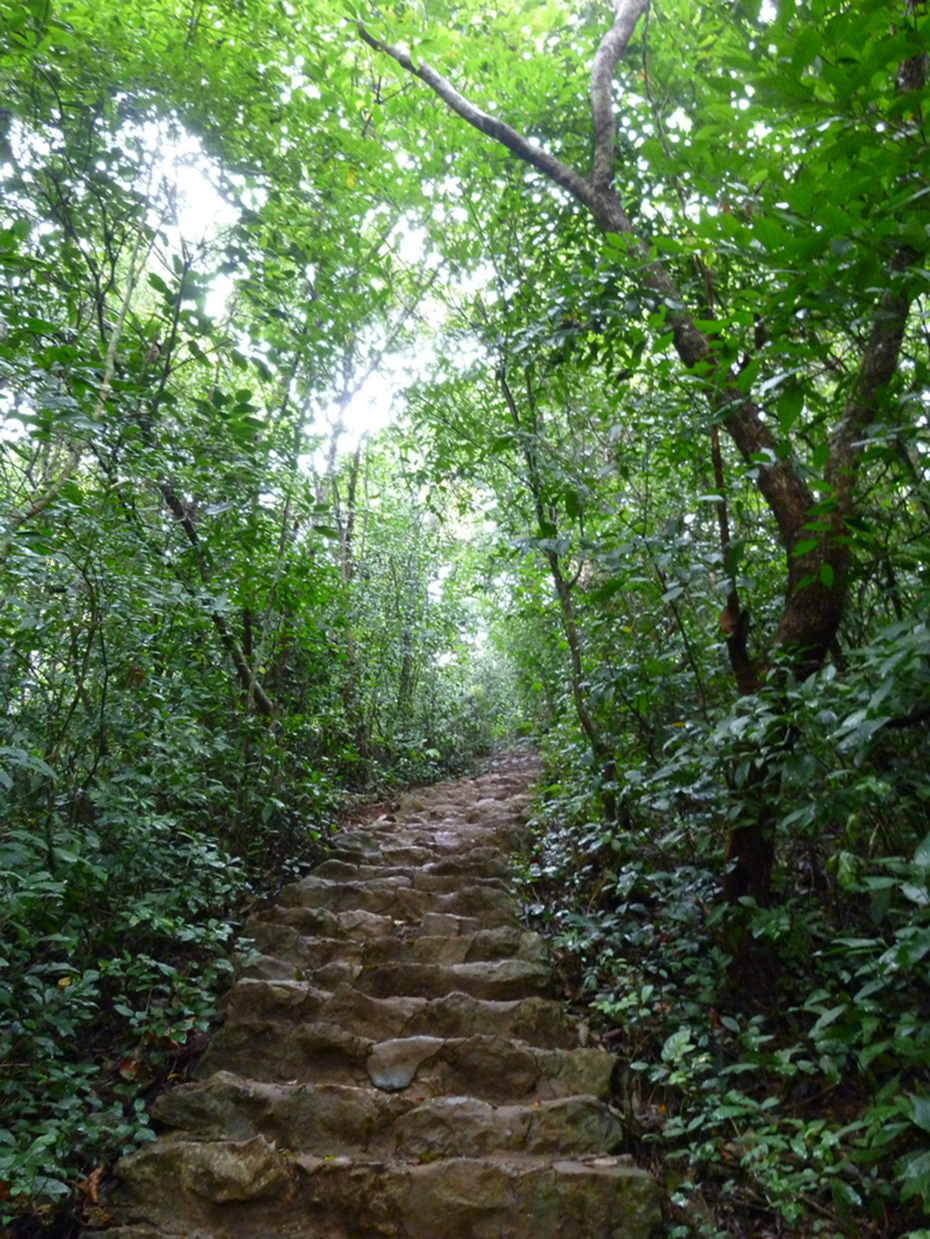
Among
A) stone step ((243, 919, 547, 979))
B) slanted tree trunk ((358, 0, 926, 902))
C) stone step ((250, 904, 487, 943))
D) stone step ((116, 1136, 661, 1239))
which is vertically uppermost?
slanted tree trunk ((358, 0, 926, 902))

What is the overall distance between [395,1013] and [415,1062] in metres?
0.28

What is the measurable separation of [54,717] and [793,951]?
3.03 m

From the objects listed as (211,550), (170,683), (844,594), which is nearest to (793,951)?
(844,594)

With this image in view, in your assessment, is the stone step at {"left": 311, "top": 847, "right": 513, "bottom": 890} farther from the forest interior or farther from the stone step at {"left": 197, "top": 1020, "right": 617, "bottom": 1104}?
the stone step at {"left": 197, "top": 1020, "right": 617, "bottom": 1104}

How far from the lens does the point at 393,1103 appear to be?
2.52 m

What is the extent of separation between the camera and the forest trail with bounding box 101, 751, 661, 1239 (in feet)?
6.93

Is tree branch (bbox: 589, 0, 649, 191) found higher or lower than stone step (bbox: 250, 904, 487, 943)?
higher

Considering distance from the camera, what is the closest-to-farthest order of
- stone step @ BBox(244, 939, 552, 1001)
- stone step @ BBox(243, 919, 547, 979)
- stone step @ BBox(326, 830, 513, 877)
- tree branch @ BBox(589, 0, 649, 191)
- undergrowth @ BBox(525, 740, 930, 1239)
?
undergrowth @ BBox(525, 740, 930, 1239) < stone step @ BBox(244, 939, 552, 1001) < stone step @ BBox(243, 919, 547, 979) < tree branch @ BBox(589, 0, 649, 191) < stone step @ BBox(326, 830, 513, 877)

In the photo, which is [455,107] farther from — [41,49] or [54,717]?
[54,717]

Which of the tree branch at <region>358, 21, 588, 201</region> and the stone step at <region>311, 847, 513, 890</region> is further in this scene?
the stone step at <region>311, 847, 513, 890</region>

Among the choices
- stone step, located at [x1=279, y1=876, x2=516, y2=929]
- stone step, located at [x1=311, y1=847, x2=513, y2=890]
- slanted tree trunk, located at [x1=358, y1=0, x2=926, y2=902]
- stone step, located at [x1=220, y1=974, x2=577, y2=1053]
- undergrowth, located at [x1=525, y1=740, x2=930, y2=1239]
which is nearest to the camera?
undergrowth, located at [x1=525, y1=740, x2=930, y2=1239]

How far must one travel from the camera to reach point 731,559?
250cm

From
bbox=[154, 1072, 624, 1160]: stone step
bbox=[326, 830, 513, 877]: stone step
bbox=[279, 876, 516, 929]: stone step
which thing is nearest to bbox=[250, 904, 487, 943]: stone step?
bbox=[279, 876, 516, 929]: stone step

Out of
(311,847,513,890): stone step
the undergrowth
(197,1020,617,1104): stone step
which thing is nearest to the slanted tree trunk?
the undergrowth
